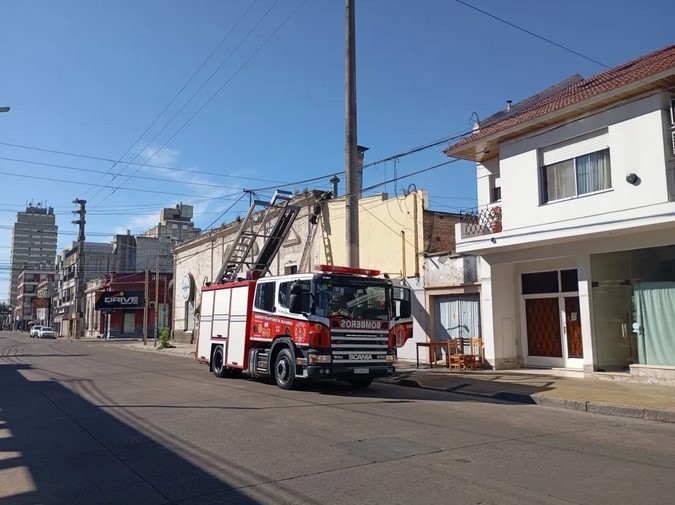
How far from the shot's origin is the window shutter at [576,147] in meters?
14.5

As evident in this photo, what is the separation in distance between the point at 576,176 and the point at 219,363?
11.9 m

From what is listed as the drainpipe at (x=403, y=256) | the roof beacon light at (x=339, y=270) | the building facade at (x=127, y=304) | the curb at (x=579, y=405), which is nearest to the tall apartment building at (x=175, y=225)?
the building facade at (x=127, y=304)

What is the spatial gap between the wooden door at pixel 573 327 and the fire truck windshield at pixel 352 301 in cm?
629

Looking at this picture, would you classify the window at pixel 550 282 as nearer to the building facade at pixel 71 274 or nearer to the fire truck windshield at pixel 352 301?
the fire truck windshield at pixel 352 301

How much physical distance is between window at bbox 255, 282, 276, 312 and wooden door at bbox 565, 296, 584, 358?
8.94 m

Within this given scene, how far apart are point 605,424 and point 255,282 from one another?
9.51 metres

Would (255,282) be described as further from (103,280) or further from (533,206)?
(103,280)

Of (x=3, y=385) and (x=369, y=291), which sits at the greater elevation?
(x=369, y=291)

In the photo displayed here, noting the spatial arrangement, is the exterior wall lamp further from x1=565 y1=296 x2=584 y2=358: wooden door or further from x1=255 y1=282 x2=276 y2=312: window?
x1=255 y1=282 x2=276 y2=312: window

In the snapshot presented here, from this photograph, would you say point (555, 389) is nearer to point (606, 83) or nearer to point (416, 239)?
point (606, 83)

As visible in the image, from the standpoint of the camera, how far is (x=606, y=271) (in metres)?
15.8

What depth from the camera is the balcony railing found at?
1747 cm

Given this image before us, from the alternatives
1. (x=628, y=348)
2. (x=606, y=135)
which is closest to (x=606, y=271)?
(x=628, y=348)

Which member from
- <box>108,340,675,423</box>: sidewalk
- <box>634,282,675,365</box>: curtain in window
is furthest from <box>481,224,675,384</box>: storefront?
<box>108,340,675,423</box>: sidewalk
